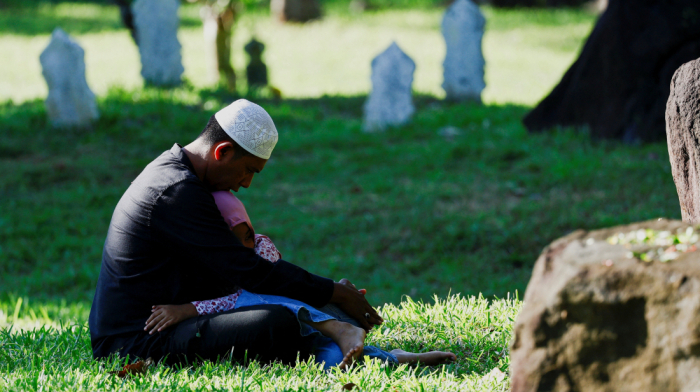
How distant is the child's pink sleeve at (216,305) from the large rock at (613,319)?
1.37 meters

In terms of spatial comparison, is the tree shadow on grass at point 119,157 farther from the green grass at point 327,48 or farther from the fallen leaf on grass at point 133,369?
the fallen leaf on grass at point 133,369

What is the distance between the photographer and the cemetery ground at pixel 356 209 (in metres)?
3.23

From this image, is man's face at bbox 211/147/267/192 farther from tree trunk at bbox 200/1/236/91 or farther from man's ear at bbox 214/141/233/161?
tree trunk at bbox 200/1/236/91

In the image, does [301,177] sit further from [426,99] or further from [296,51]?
[296,51]

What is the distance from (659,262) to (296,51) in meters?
15.9

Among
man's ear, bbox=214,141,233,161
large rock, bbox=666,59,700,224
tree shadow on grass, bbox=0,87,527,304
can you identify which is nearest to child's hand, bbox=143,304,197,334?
man's ear, bbox=214,141,233,161

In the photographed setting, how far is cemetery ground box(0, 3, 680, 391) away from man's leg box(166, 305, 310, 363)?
86mm

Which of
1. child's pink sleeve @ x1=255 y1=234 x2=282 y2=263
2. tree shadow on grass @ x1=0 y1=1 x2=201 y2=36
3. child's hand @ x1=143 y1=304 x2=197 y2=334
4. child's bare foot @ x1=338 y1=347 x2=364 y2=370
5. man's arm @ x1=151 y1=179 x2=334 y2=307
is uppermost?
tree shadow on grass @ x1=0 y1=1 x2=201 y2=36

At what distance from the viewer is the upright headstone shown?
11.4 meters

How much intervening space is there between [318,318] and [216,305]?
45 centimetres

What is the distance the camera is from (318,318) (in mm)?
3055

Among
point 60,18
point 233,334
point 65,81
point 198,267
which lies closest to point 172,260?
point 198,267

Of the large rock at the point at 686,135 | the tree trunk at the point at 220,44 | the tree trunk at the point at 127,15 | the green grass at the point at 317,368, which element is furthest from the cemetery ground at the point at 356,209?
the tree trunk at the point at 127,15

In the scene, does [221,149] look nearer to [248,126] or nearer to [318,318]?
[248,126]
